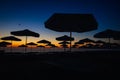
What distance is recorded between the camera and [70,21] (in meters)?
7.75

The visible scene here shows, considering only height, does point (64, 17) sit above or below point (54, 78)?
above

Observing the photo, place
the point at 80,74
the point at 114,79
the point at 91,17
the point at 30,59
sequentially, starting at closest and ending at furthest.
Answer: the point at 114,79
the point at 80,74
the point at 91,17
the point at 30,59

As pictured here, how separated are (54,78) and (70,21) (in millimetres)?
3779

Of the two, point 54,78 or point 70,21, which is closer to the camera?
point 54,78

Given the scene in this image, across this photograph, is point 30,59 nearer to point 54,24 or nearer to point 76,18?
point 54,24

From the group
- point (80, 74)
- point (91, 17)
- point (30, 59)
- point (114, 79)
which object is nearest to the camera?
point (114, 79)

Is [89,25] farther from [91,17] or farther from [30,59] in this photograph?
[30,59]

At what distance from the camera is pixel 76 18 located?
7.59 m

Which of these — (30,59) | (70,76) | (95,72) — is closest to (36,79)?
(70,76)

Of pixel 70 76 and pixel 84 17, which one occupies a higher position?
pixel 84 17

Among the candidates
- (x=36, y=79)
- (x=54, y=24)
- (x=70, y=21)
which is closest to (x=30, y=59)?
(x=54, y=24)

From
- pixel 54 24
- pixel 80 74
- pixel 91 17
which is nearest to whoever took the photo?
pixel 80 74

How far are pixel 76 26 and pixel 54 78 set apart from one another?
391 centimetres

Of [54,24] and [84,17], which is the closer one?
[84,17]
